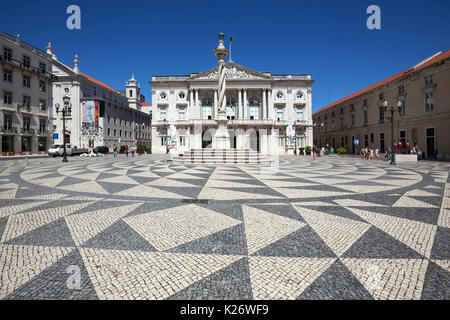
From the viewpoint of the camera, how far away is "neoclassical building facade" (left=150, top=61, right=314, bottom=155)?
42.5m

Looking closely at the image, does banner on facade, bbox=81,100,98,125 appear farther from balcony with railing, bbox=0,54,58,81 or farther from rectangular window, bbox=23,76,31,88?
rectangular window, bbox=23,76,31,88

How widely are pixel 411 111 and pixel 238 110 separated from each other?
1054 inches

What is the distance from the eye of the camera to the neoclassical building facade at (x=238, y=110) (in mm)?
42500

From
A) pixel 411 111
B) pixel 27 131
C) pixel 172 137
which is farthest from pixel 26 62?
pixel 411 111

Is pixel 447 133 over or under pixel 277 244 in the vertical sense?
over

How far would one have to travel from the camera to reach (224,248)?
2.99m

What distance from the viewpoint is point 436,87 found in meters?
23.3

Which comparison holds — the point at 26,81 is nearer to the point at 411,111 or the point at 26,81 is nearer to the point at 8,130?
the point at 8,130

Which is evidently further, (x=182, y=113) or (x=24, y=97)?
(x=182, y=113)

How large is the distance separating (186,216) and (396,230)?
368 centimetres
